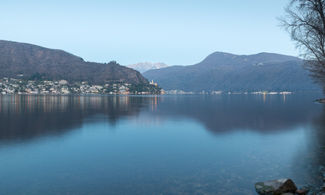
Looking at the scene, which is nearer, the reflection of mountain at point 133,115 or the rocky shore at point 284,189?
the rocky shore at point 284,189

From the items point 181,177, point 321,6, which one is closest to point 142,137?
point 181,177

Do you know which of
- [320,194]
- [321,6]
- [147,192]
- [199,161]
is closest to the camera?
[320,194]

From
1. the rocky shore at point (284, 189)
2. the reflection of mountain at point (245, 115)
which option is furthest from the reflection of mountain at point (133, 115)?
the rocky shore at point (284, 189)

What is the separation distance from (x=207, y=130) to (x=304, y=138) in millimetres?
10675

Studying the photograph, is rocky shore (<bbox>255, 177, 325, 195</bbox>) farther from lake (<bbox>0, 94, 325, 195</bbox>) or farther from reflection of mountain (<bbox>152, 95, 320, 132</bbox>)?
reflection of mountain (<bbox>152, 95, 320, 132</bbox>)

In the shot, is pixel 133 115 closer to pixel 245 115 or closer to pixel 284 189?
pixel 245 115

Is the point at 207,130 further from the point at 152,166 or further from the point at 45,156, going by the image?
the point at 45,156

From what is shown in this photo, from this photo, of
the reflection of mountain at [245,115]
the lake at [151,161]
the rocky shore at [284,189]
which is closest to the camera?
the rocky shore at [284,189]

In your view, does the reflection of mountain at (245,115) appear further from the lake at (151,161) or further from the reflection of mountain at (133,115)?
the lake at (151,161)

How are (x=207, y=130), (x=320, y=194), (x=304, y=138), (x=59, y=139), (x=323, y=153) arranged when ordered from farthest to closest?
(x=207, y=130) < (x=304, y=138) < (x=59, y=139) < (x=323, y=153) < (x=320, y=194)

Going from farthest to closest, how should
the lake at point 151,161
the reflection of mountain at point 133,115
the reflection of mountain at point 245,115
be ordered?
the reflection of mountain at point 245,115
the reflection of mountain at point 133,115
the lake at point 151,161

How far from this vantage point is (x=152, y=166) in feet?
54.4

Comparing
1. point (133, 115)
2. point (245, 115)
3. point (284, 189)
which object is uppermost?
point (284, 189)

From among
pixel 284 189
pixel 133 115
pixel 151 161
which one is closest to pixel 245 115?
pixel 133 115
